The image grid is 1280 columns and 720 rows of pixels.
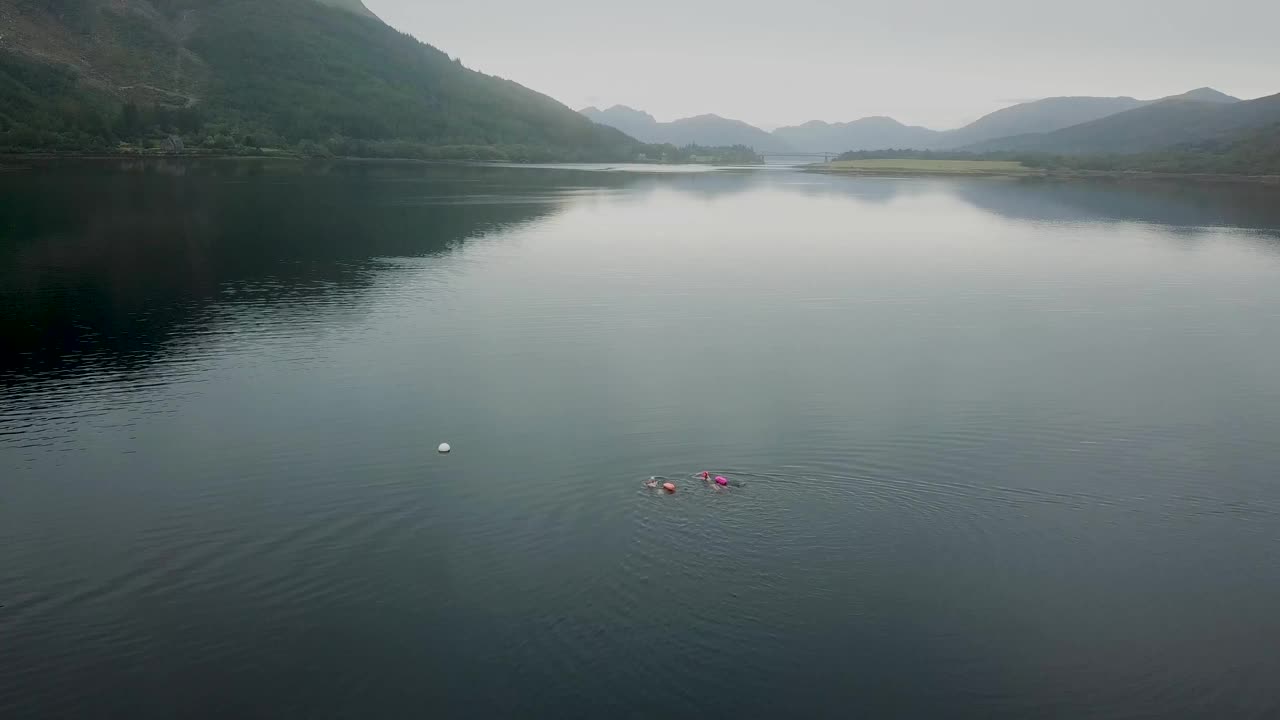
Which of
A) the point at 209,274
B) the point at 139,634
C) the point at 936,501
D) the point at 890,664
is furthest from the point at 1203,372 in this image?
the point at 209,274

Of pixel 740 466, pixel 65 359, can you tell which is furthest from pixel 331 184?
pixel 740 466

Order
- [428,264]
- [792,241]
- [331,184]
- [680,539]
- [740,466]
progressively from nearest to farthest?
1. [680,539]
2. [740,466]
3. [428,264]
4. [792,241]
5. [331,184]

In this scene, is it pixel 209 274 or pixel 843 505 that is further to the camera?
pixel 209 274

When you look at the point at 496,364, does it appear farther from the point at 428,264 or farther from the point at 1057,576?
the point at 428,264

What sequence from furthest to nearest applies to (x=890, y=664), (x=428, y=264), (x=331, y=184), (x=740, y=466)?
(x=331, y=184) < (x=428, y=264) < (x=740, y=466) < (x=890, y=664)

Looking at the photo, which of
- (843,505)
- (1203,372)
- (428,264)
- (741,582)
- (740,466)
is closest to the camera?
(741,582)

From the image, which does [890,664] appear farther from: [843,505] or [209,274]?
[209,274]
